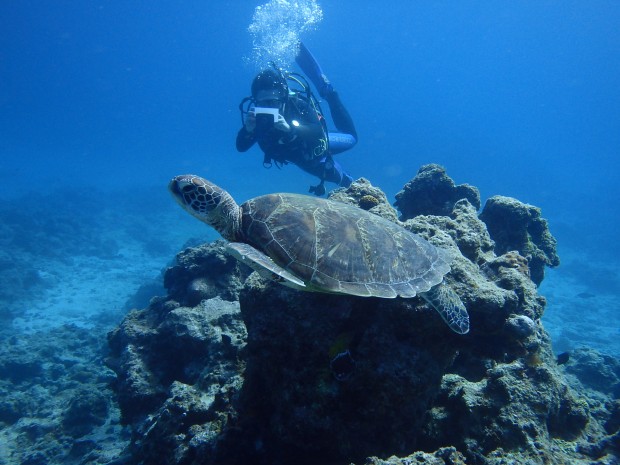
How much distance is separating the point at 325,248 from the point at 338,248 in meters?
0.15

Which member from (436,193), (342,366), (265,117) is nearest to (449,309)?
(342,366)

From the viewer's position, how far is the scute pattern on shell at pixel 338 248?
351 cm

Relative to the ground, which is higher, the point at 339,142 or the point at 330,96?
the point at 330,96

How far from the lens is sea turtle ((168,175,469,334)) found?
3.46m

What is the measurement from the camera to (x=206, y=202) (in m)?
3.98

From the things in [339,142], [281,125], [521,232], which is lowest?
[521,232]

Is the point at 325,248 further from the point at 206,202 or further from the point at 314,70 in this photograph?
the point at 314,70

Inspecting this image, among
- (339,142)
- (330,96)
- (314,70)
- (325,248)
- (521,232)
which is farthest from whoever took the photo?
(314,70)

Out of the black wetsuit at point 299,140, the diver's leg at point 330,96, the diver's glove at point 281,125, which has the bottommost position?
the diver's glove at point 281,125

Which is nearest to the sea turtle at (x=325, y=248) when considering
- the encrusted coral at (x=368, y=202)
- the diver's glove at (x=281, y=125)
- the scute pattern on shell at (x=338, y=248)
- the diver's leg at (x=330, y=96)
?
the scute pattern on shell at (x=338, y=248)

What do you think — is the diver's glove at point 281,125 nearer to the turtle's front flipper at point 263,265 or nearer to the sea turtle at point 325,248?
the sea turtle at point 325,248

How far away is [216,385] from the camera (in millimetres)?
4262

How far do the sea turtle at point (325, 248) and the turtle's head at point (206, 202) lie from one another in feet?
0.04

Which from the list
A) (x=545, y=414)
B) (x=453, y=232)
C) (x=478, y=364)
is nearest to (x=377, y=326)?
(x=478, y=364)
